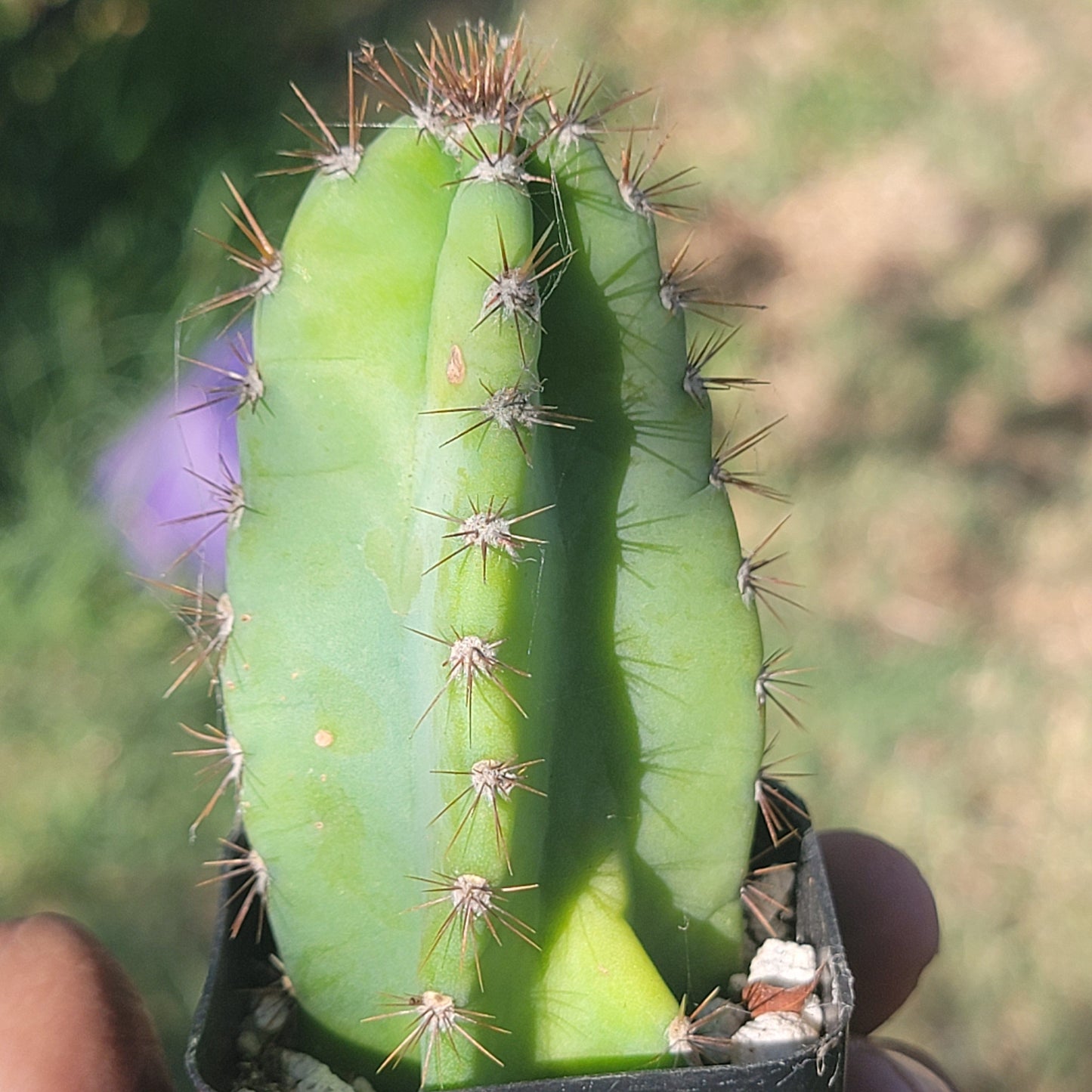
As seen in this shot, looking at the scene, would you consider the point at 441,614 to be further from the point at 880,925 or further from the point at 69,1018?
the point at 880,925

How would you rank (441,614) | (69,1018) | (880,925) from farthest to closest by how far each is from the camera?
(880,925), (69,1018), (441,614)

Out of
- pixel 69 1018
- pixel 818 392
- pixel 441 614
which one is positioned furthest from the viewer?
pixel 818 392

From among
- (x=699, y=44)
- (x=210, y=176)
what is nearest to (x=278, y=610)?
(x=210, y=176)

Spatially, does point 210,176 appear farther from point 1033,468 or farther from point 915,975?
Result: point 915,975

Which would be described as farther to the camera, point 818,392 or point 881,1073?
point 818,392

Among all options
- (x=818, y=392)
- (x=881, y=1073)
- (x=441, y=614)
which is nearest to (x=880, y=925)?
(x=881, y=1073)

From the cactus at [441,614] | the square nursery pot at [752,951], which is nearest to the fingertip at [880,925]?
the square nursery pot at [752,951]
